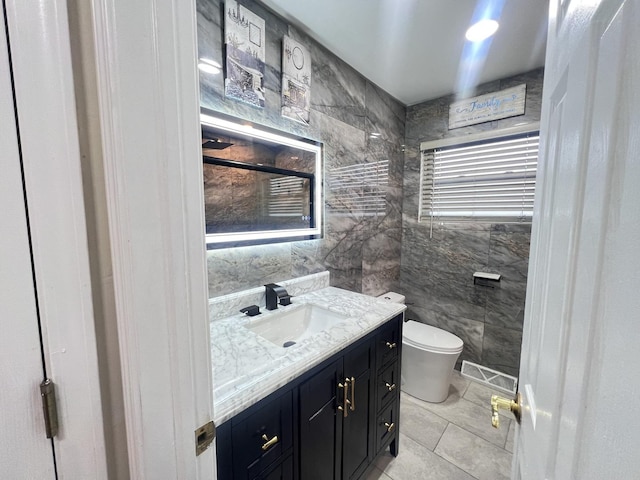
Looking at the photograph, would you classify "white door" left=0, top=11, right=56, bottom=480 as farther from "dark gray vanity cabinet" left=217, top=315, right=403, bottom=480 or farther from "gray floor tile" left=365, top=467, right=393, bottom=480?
"gray floor tile" left=365, top=467, right=393, bottom=480

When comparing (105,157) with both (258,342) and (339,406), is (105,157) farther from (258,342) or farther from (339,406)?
(339,406)

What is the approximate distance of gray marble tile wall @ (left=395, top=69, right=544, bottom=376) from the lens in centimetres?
206

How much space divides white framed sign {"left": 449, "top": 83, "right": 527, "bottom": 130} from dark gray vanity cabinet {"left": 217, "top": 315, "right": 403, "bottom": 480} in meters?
1.87

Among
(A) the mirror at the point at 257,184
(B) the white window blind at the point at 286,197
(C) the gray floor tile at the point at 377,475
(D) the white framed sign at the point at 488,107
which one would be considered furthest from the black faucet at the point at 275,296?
(D) the white framed sign at the point at 488,107

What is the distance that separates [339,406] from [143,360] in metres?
0.93

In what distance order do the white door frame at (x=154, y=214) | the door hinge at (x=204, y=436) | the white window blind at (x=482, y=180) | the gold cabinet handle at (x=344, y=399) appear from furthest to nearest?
the white window blind at (x=482, y=180), the gold cabinet handle at (x=344, y=399), the door hinge at (x=204, y=436), the white door frame at (x=154, y=214)

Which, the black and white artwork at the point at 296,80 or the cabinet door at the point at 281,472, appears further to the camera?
the black and white artwork at the point at 296,80

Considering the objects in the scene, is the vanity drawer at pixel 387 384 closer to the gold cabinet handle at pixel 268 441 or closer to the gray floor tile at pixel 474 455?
the gray floor tile at pixel 474 455

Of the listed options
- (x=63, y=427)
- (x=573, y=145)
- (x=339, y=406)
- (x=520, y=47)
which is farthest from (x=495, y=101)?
(x=63, y=427)

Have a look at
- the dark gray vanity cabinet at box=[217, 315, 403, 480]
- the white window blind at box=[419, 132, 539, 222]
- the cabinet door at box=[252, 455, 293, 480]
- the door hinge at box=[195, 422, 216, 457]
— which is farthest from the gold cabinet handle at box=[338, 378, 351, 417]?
the white window blind at box=[419, 132, 539, 222]

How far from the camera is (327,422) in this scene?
104 cm

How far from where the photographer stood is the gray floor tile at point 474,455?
4.75 ft

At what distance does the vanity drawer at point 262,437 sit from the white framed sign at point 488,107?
2.49m

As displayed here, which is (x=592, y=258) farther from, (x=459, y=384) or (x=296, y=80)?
(x=459, y=384)
